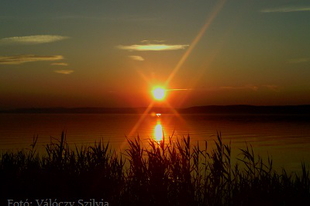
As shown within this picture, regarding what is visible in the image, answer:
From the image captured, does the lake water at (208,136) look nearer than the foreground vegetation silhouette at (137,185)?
No

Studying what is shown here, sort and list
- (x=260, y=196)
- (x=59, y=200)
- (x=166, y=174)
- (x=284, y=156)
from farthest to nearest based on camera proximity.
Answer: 1. (x=284, y=156)
2. (x=166, y=174)
3. (x=260, y=196)
4. (x=59, y=200)

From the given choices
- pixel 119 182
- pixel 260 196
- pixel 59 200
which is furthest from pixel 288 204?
pixel 59 200

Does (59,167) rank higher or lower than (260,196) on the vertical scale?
higher

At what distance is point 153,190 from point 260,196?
340 centimetres

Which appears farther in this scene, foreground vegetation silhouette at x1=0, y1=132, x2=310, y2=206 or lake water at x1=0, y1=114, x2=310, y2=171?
lake water at x1=0, y1=114, x2=310, y2=171

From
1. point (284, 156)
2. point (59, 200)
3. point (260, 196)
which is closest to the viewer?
point (59, 200)

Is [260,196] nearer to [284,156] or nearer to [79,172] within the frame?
[79,172]

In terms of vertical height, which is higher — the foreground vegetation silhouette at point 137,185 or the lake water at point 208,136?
the lake water at point 208,136

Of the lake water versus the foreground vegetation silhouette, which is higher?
the lake water

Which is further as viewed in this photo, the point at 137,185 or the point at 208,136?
the point at 208,136

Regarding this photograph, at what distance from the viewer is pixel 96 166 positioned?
1245 centimetres

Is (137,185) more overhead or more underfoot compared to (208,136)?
more underfoot

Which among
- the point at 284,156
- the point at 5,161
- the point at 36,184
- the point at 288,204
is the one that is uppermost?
the point at 284,156

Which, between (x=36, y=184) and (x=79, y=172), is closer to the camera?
(x=36, y=184)
